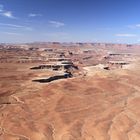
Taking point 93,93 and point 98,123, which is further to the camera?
point 93,93

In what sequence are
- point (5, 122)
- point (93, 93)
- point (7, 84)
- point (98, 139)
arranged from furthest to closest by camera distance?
point (7, 84)
point (93, 93)
point (5, 122)
point (98, 139)

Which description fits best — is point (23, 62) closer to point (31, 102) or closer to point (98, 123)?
point (31, 102)

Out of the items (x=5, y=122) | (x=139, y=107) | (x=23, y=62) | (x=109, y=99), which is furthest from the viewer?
(x=23, y=62)

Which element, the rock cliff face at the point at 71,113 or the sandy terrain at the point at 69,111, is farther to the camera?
the sandy terrain at the point at 69,111

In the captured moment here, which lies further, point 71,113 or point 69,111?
point 69,111

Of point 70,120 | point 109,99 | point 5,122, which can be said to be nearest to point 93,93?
point 109,99

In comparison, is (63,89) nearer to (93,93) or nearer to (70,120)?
(93,93)

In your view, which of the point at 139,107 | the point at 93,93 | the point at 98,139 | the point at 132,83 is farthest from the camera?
the point at 132,83

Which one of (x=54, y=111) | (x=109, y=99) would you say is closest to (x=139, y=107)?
(x=109, y=99)

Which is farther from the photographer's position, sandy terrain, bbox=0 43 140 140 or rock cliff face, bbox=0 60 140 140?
sandy terrain, bbox=0 43 140 140
